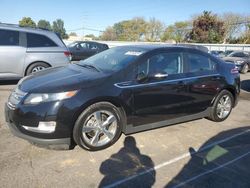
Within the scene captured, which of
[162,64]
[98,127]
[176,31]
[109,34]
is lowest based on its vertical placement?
[98,127]

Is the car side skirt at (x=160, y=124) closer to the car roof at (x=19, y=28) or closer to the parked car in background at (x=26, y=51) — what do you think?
the parked car in background at (x=26, y=51)

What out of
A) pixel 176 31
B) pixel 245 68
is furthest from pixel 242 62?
pixel 176 31

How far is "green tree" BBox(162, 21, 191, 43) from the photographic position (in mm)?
65188

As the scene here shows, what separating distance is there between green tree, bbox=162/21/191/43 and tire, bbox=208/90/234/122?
197ft

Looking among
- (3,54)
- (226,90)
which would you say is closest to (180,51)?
(226,90)

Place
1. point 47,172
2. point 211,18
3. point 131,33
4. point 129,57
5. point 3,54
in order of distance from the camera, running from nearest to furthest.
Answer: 1. point 47,172
2. point 129,57
3. point 3,54
4. point 211,18
5. point 131,33

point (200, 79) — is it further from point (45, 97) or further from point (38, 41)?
point (38, 41)

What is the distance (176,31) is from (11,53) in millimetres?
63866

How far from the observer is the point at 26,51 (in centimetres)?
802

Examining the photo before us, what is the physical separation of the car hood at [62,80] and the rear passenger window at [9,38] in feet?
12.9

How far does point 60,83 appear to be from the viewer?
12.7 ft

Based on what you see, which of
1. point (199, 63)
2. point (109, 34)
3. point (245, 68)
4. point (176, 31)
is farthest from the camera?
point (109, 34)

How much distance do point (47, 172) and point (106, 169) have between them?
74 cm

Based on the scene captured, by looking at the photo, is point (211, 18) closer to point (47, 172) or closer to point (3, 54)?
point (3, 54)
